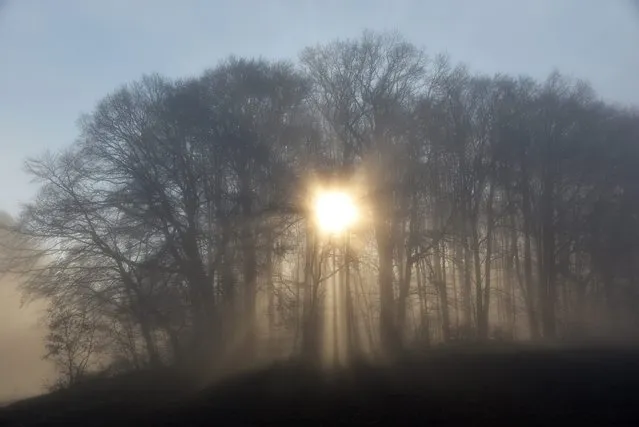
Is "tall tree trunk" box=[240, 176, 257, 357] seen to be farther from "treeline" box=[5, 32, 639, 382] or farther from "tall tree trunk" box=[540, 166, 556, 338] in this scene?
"tall tree trunk" box=[540, 166, 556, 338]

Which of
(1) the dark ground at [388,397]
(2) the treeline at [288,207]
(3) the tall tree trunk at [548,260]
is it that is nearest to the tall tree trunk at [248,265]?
(2) the treeline at [288,207]

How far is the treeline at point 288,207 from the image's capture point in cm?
3947

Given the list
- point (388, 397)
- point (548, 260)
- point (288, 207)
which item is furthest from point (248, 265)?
point (548, 260)

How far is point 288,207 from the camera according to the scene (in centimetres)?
4188

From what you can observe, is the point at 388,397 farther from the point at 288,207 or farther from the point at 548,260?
the point at 548,260

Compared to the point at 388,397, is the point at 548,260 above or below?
above

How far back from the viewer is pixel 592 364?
32.1m

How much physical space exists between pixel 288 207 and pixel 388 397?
17.1 meters

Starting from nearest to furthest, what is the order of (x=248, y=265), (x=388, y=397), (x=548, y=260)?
(x=388, y=397) < (x=248, y=265) < (x=548, y=260)

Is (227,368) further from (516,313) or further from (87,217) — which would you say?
(516,313)

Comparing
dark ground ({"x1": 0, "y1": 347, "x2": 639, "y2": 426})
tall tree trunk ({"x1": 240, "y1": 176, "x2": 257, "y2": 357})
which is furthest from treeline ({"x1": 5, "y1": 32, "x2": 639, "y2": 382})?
dark ground ({"x1": 0, "y1": 347, "x2": 639, "y2": 426})

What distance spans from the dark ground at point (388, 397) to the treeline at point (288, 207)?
526 cm

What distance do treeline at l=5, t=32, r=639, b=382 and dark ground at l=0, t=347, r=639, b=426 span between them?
5.26 meters

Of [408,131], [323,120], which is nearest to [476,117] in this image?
[408,131]
